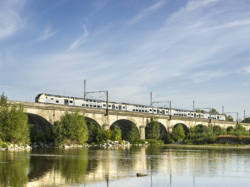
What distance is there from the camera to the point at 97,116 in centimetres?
5769

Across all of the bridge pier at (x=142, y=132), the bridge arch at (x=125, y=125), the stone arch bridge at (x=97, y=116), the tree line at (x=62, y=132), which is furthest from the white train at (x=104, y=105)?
the bridge pier at (x=142, y=132)

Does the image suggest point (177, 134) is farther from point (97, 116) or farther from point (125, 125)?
point (97, 116)

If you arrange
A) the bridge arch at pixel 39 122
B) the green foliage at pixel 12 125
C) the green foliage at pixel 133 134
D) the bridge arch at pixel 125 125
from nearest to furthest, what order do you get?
the green foliage at pixel 12 125
the bridge arch at pixel 39 122
the green foliage at pixel 133 134
the bridge arch at pixel 125 125

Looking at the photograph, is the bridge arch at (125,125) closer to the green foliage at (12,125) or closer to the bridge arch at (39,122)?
the bridge arch at (39,122)

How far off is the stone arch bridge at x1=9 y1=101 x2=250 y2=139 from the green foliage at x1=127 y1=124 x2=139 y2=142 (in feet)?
5.87

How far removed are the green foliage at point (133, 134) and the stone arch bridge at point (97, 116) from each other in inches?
70.5

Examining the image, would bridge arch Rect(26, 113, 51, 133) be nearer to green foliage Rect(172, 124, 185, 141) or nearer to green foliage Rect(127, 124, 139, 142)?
green foliage Rect(127, 124, 139, 142)

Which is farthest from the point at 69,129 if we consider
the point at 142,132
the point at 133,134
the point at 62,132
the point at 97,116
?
the point at 142,132

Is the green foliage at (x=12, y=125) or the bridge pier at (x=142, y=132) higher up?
the green foliage at (x=12, y=125)

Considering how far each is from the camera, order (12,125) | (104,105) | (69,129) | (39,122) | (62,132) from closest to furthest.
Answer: (12,125) < (62,132) < (69,129) < (39,122) < (104,105)

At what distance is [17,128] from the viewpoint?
36844mm

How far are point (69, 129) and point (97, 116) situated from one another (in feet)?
45.1

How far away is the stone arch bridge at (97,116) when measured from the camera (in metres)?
47.3

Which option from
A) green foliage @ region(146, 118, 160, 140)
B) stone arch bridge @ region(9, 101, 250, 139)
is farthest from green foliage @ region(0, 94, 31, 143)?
green foliage @ region(146, 118, 160, 140)
